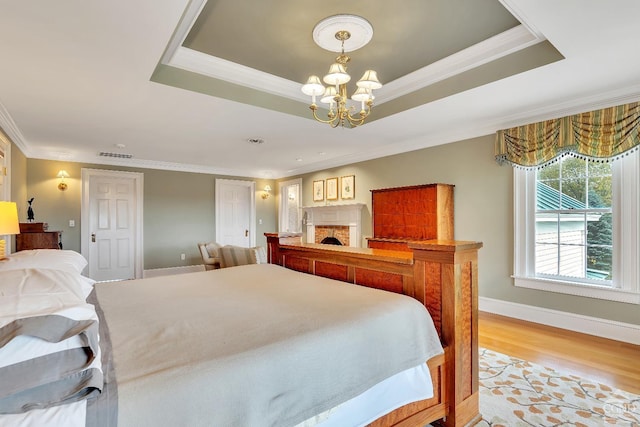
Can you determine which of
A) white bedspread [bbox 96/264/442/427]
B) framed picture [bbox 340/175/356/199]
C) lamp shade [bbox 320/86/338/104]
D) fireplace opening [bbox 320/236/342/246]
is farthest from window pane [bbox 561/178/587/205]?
fireplace opening [bbox 320/236/342/246]

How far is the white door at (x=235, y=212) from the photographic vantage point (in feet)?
24.5

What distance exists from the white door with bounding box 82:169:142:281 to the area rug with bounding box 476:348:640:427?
625cm

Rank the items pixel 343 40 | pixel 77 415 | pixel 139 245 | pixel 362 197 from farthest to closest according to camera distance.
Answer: pixel 139 245 → pixel 362 197 → pixel 343 40 → pixel 77 415

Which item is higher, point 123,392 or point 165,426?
point 123,392

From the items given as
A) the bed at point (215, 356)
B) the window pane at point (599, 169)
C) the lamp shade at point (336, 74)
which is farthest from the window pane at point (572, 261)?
the lamp shade at point (336, 74)

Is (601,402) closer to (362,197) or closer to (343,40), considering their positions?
(343,40)

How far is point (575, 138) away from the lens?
3.34 meters

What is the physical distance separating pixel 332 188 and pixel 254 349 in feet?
18.4

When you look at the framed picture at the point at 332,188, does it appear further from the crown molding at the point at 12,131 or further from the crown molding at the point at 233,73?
the crown molding at the point at 12,131

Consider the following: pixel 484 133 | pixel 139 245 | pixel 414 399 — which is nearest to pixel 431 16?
pixel 484 133

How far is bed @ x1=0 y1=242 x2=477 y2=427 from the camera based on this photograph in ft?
2.74

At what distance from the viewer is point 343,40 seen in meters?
2.61

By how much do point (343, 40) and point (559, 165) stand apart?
9.29ft

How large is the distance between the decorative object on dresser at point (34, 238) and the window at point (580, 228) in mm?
5639
